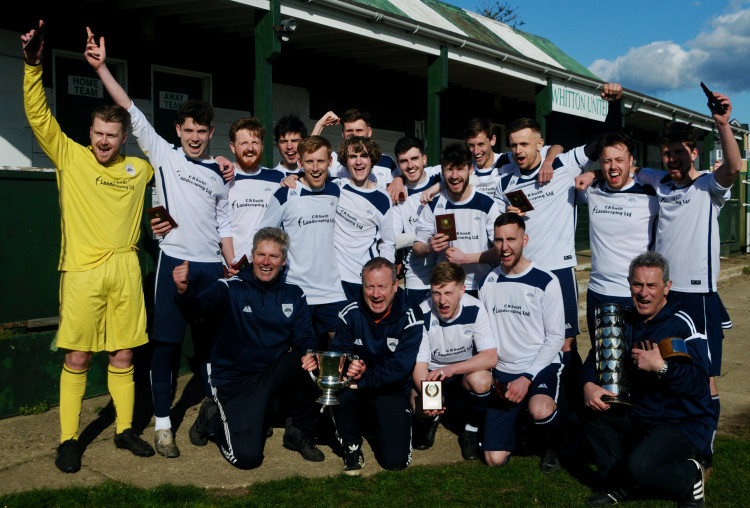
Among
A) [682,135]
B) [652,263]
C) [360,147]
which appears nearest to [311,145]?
[360,147]

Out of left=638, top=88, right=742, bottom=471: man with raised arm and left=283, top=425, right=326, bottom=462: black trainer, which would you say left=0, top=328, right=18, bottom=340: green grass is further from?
left=638, top=88, right=742, bottom=471: man with raised arm

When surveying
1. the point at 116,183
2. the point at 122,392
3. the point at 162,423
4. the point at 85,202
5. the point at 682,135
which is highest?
the point at 682,135

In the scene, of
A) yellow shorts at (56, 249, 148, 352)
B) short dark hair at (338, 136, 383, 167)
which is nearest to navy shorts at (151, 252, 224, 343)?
yellow shorts at (56, 249, 148, 352)

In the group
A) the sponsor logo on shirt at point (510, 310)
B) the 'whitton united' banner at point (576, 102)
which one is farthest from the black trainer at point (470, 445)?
the 'whitton united' banner at point (576, 102)

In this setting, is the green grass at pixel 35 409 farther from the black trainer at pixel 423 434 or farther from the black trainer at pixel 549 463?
the black trainer at pixel 549 463

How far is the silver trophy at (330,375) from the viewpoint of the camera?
14.6 ft

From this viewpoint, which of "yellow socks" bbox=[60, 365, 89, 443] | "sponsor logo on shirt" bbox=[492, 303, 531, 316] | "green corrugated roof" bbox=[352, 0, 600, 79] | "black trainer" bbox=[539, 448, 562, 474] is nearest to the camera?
"yellow socks" bbox=[60, 365, 89, 443]

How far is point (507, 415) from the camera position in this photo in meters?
4.75

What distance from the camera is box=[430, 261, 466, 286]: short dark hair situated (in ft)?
15.8

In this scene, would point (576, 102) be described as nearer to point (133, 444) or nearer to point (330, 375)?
point (330, 375)

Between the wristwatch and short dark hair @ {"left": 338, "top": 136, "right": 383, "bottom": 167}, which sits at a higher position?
short dark hair @ {"left": 338, "top": 136, "right": 383, "bottom": 167}

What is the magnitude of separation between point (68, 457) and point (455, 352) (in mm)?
2600

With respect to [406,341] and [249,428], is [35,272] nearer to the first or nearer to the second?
[249,428]

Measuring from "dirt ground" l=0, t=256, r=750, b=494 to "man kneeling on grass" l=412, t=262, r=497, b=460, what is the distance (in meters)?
0.21
